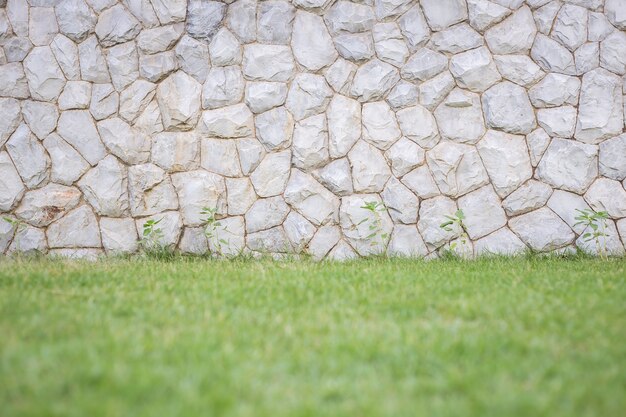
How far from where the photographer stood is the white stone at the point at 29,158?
528 cm

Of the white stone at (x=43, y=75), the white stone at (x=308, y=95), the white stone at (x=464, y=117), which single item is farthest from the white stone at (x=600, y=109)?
the white stone at (x=43, y=75)

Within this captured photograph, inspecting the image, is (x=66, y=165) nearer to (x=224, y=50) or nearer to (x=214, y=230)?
(x=214, y=230)

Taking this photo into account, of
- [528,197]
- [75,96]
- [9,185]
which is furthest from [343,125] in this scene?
[9,185]

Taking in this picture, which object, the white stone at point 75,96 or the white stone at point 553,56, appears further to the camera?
the white stone at point 75,96

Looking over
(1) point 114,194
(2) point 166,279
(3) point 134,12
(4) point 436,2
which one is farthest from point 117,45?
(4) point 436,2

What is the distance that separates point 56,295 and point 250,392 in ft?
6.07

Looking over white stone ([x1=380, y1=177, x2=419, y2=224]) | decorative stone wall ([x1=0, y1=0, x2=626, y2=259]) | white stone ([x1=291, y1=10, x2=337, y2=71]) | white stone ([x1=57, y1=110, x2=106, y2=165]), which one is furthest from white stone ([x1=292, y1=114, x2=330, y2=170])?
white stone ([x1=57, y1=110, x2=106, y2=165])

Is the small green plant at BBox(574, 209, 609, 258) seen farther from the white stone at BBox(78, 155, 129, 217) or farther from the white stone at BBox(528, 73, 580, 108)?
the white stone at BBox(78, 155, 129, 217)

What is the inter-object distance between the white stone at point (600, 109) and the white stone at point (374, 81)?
166cm

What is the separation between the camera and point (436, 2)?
5172 millimetres

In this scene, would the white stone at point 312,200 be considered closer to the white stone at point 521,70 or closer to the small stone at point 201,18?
the small stone at point 201,18

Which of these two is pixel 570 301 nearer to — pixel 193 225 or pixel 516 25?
pixel 516 25

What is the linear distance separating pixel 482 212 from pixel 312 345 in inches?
120

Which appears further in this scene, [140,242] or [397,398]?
[140,242]
